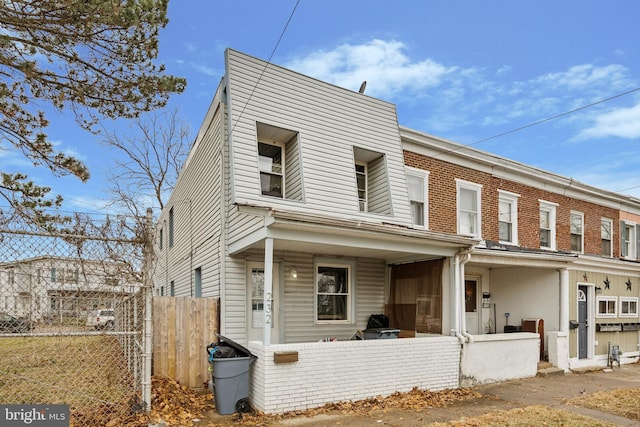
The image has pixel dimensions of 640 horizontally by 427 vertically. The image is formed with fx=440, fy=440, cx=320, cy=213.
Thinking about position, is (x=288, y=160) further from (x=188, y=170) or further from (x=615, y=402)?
(x=615, y=402)

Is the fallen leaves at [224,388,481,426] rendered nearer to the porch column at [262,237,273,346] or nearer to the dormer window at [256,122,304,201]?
the porch column at [262,237,273,346]

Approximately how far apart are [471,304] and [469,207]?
9.66 feet

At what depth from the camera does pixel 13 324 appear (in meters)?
4.85

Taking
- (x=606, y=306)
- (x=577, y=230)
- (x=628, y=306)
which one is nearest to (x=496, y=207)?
(x=606, y=306)

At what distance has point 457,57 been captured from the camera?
1259 cm

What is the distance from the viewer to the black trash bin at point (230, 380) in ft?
23.7

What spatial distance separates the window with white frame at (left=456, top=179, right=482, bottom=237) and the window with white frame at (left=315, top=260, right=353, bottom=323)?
14.2 feet

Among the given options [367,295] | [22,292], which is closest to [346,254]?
[367,295]

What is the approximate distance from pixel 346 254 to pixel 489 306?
19.9 feet

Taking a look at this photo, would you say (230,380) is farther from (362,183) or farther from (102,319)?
(362,183)

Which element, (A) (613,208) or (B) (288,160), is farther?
(A) (613,208)

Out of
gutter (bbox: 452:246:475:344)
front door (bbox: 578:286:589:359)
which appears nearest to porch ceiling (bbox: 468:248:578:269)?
gutter (bbox: 452:246:475:344)

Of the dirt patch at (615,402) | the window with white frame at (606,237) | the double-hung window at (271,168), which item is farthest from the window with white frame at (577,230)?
the double-hung window at (271,168)

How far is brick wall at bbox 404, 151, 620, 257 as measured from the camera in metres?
12.4
